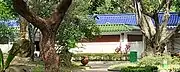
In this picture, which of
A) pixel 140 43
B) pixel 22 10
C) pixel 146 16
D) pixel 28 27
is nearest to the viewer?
pixel 22 10

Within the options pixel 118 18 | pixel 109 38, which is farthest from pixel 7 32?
pixel 118 18

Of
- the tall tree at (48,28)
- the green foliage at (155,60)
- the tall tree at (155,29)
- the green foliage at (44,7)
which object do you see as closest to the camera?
the tall tree at (48,28)

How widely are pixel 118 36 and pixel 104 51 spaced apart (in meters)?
1.78

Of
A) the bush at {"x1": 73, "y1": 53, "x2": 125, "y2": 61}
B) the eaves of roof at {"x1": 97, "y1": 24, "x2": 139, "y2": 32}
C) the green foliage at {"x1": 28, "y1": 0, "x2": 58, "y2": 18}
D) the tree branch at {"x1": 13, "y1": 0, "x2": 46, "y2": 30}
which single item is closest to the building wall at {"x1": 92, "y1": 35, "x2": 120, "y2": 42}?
the eaves of roof at {"x1": 97, "y1": 24, "x2": 139, "y2": 32}

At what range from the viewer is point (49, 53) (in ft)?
33.5

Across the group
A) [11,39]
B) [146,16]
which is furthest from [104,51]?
[146,16]

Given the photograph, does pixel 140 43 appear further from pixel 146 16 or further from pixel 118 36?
pixel 146 16

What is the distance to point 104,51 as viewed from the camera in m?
35.7

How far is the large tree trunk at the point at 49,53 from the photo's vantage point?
10172 millimetres

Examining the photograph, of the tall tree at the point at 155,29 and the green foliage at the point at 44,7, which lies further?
the tall tree at the point at 155,29

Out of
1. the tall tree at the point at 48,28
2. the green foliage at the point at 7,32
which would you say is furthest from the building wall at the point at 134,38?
the tall tree at the point at 48,28

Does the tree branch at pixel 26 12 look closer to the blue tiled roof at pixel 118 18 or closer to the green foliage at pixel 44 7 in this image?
the green foliage at pixel 44 7

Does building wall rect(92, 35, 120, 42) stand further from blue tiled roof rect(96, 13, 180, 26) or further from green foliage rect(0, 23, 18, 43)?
green foliage rect(0, 23, 18, 43)

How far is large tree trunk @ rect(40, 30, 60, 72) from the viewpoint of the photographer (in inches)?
400
